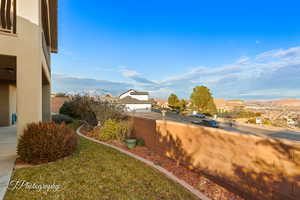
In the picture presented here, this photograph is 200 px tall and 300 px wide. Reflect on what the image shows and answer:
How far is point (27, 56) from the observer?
179 inches

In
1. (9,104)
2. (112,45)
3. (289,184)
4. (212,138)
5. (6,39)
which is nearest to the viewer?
(289,184)

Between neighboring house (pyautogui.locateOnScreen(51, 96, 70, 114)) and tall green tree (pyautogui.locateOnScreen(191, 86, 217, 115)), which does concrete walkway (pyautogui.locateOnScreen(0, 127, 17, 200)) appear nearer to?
neighboring house (pyautogui.locateOnScreen(51, 96, 70, 114))

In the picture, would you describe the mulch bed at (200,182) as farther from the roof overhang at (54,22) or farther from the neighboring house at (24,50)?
the roof overhang at (54,22)

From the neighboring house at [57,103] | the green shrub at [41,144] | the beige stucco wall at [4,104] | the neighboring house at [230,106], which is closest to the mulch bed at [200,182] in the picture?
the green shrub at [41,144]

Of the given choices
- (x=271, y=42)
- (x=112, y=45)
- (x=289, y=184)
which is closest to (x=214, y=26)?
(x=271, y=42)

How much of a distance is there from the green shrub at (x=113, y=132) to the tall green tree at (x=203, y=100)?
26.0m

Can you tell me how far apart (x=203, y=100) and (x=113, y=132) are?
2719cm

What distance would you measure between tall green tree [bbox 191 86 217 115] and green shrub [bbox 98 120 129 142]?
26.0 m

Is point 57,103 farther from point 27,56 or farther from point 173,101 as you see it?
point 173,101

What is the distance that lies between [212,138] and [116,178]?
3.25m

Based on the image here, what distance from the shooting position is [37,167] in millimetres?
4008

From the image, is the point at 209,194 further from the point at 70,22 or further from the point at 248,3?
the point at 70,22

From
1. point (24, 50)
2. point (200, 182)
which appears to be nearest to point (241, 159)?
point (200, 182)

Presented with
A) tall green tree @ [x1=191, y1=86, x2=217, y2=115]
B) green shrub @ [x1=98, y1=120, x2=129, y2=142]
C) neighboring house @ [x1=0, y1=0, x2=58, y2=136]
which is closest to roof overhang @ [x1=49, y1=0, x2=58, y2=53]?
neighboring house @ [x1=0, y1=0, x2=58, y2=136]
